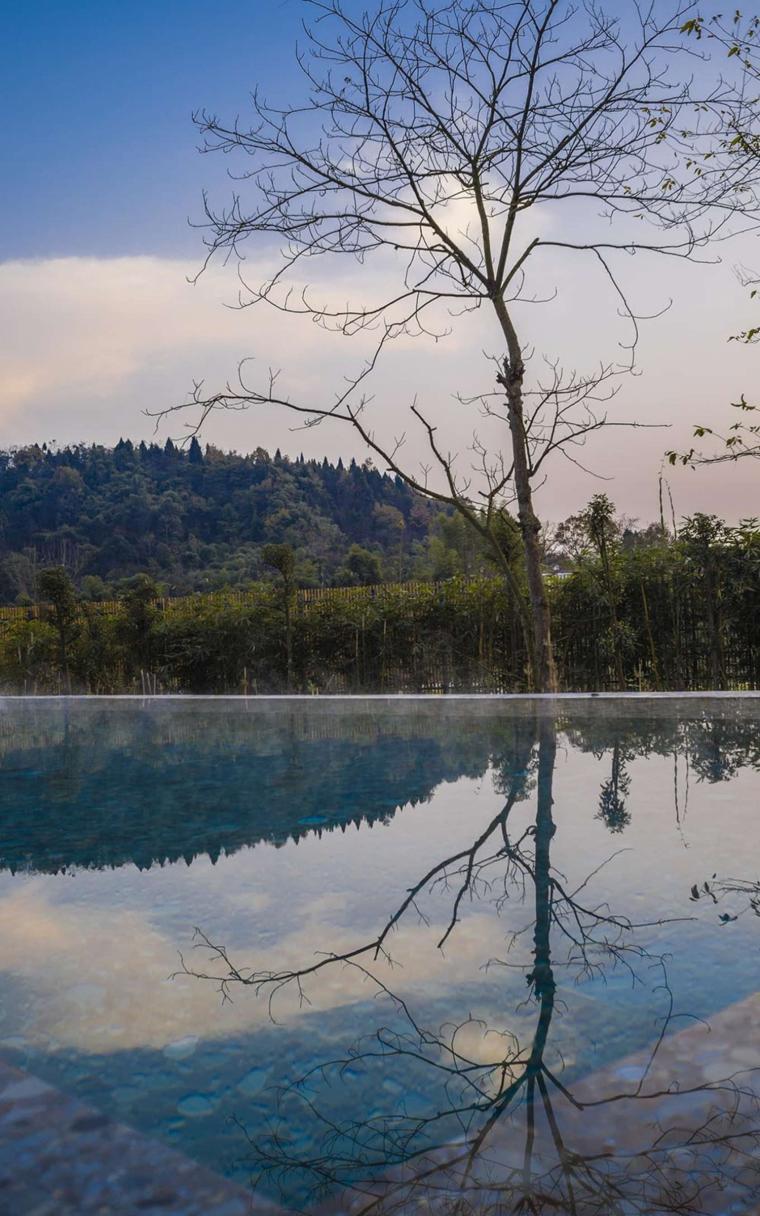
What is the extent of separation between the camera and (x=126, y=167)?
10000 mm

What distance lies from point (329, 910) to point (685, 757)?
7.26 feet

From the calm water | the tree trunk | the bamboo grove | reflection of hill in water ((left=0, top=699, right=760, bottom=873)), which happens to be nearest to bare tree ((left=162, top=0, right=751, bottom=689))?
the tree trunk

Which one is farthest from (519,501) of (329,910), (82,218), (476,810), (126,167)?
(82,218)

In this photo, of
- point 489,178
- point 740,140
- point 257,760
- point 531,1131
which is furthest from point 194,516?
point 531,1131

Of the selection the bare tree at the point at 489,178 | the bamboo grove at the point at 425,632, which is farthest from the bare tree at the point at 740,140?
the bamboo grove at the point at 425,632

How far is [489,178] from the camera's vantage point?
22.2 feet

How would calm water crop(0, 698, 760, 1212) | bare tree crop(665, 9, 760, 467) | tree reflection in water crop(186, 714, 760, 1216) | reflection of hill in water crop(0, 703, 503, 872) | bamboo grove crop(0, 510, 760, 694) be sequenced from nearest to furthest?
1. tree reflection in water crop(186, 714, 760, 1216)
2. calm water crop(0, 698, 760, 1212)
3. reflection of hill in water crop(0, 703, 503, 872)
4. bare tree crop(665, 9, 760, 467)
5. bamboo grove crop(0, 510, 760, 694)

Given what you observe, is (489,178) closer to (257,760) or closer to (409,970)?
(257,760)

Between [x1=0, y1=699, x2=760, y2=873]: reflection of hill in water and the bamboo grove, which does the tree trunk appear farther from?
the bamboo grove

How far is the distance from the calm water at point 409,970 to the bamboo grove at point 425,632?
4565 millimetres

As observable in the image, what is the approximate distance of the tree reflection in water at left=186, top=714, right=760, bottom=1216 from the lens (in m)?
1.04

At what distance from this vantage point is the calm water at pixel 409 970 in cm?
117

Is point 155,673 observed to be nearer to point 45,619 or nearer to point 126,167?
point 45,619

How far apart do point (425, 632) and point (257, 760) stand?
17.7 ft
